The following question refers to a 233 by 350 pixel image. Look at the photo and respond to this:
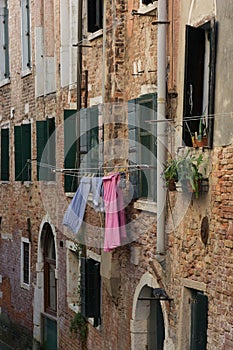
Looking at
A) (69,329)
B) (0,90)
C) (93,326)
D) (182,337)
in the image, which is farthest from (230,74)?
(0,90)

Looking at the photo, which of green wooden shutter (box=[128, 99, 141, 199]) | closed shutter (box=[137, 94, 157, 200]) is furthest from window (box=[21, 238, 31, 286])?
closed shutter (box=[137, 94, 157, 200])

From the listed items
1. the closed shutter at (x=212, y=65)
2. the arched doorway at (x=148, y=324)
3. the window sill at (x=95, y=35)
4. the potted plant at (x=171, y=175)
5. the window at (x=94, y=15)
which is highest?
the window at (x=94, y=15)

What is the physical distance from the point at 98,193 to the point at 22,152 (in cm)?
641

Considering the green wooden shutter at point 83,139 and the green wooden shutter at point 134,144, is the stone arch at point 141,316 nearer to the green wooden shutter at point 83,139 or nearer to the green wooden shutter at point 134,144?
the green wooden shutter at point 134,144

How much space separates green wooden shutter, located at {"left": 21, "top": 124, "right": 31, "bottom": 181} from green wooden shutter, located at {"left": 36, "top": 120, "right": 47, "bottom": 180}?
2.85 ft

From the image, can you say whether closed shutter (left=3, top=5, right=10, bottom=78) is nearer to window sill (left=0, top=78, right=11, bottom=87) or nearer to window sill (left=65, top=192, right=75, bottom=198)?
window sill (left=0, top=78, right=11, bottom=87)

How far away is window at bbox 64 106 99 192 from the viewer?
15789mm

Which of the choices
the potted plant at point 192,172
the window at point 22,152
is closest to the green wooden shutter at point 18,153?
the window at point 22,152

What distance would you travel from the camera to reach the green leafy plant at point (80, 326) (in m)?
16.6

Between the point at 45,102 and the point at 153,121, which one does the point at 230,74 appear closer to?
the point at 153,121

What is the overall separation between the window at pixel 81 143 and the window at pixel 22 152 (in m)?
3.31

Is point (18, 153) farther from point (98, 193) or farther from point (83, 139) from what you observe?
point (98, 193)

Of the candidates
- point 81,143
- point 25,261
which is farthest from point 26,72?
point 81,143

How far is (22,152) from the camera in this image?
20.7 metres
